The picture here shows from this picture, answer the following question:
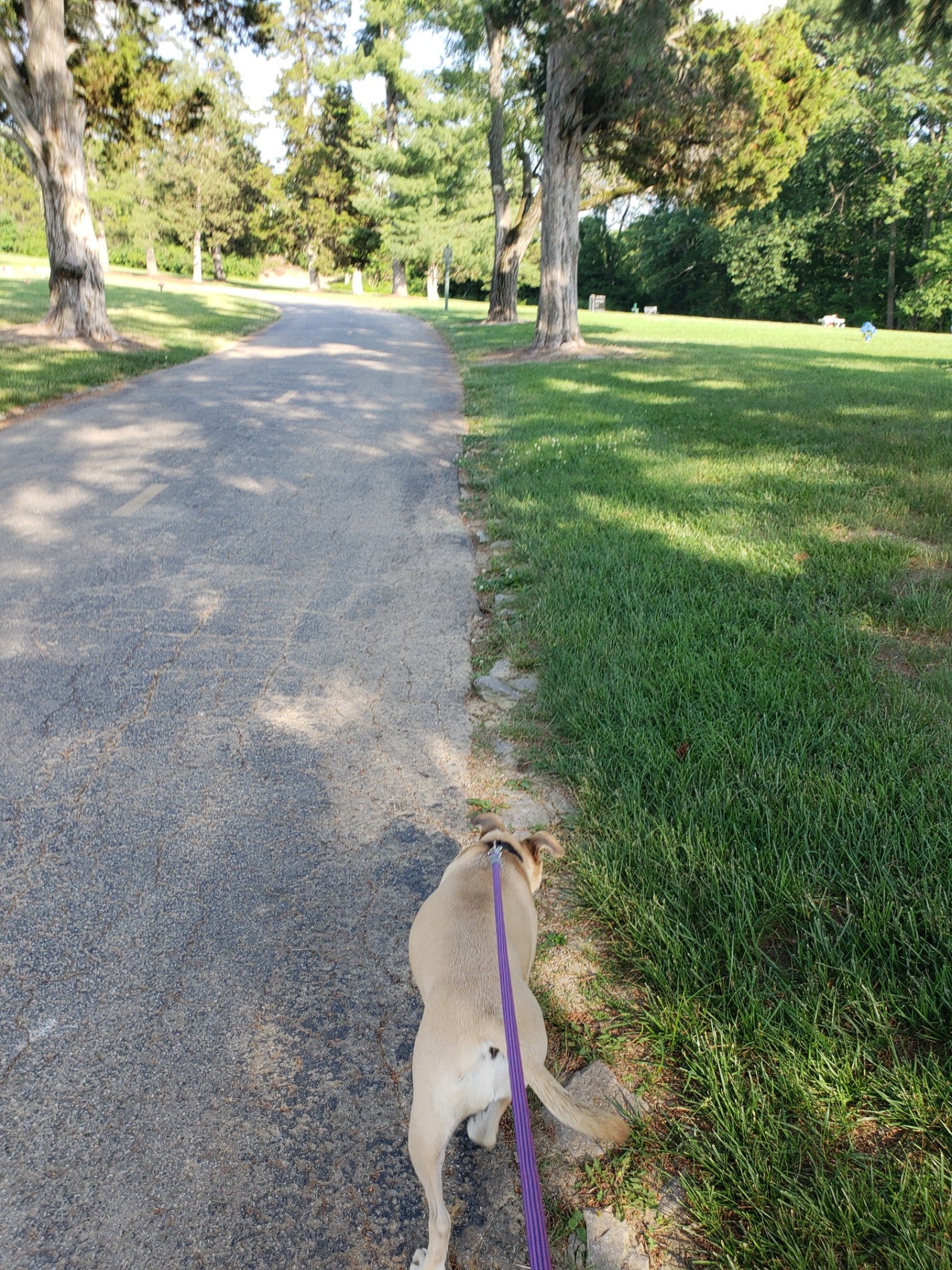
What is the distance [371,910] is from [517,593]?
9.32 feet

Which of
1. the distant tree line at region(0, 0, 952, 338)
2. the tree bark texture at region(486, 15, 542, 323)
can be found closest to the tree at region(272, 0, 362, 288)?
the distant tree line at region(0, 0, 952, 338)

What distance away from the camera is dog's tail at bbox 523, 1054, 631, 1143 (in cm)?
163

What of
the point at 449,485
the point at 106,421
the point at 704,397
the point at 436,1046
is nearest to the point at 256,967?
the point at 436,1046

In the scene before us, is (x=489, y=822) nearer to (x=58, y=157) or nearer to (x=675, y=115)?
(x=675, y=115)

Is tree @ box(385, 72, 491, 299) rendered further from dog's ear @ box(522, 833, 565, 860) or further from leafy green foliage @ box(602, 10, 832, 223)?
dog's ear @ box(522, 833, 565, 860)

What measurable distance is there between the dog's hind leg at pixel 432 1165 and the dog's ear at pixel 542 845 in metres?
0.87

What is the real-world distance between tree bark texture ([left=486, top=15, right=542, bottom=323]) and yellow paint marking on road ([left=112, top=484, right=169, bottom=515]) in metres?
18.1

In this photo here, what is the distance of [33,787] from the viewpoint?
3252mm

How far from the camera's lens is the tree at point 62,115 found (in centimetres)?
1397

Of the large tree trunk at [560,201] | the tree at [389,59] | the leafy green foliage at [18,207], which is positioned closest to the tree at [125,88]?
the large tree trunk at [560,201]

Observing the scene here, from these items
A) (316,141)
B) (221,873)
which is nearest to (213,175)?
(316,141)

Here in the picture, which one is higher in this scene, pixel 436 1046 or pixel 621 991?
pixel 436 1046

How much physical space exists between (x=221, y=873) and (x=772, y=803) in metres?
1.98

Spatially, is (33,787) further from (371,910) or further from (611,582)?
(611,582)
